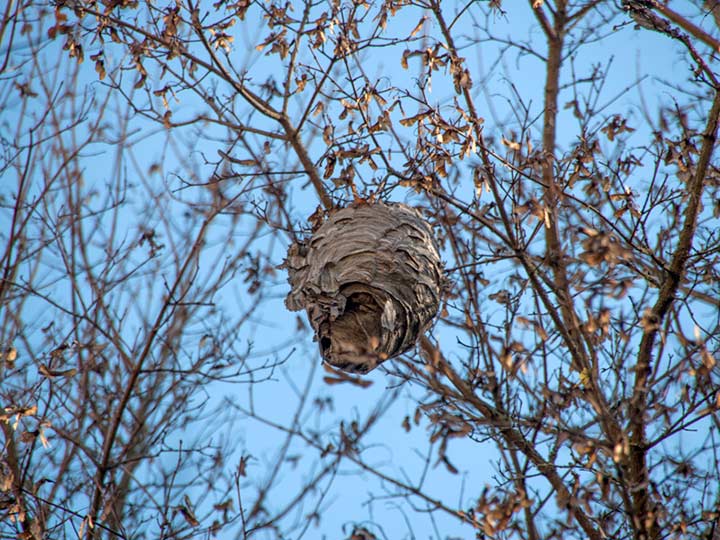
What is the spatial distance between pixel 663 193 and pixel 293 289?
189 centimetres

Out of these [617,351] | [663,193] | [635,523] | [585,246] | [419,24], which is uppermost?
[419,24]

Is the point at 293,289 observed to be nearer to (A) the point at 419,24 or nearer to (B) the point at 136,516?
(A) the point at 419,24

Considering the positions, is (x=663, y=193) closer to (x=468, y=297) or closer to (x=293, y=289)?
(x=468, y=297)

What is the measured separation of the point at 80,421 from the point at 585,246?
393 centimetres

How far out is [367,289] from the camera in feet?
12.7

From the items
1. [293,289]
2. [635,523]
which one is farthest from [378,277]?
[635,523]

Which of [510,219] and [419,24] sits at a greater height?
[419,24]

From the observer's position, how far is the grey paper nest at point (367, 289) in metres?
3.85

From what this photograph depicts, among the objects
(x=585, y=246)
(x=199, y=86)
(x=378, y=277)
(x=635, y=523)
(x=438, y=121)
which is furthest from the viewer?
(x=199, y=86)

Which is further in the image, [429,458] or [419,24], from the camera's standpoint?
[429,458]

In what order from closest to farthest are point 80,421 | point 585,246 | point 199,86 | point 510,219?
point 585,246 → point 510,219 → point 199,86 → point 80,421

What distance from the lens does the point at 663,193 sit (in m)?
4.05

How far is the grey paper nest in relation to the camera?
3848mm

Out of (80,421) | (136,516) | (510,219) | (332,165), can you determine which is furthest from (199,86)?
(136,516)
